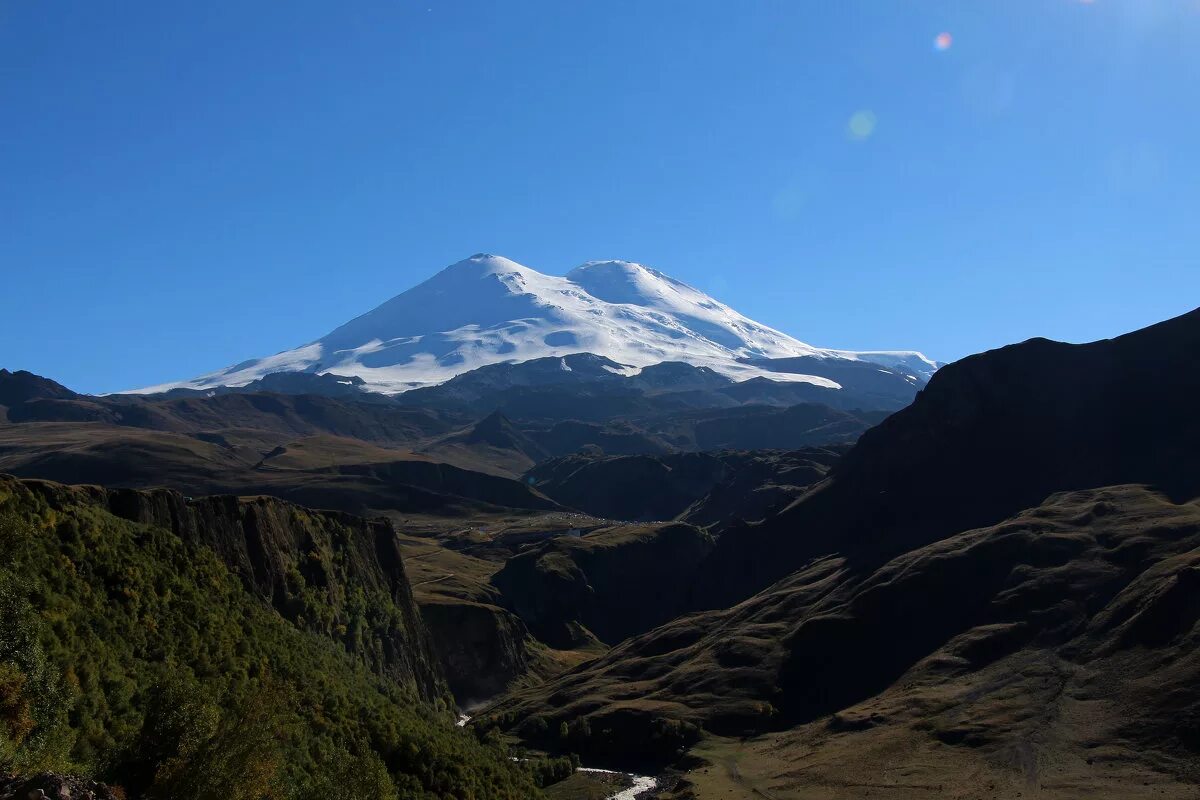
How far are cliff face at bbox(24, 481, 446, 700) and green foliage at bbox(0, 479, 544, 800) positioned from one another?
2045 mm

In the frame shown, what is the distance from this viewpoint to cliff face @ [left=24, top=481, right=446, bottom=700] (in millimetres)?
70938

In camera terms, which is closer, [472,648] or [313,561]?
[313,561]

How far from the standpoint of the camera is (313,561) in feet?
300

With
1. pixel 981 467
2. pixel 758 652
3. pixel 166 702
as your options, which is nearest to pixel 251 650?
pixel 166 702

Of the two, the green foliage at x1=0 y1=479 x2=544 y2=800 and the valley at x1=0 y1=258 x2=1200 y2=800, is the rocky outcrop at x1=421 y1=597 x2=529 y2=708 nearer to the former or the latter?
the valley at x1=0 y1=258 x2=1200 y2=800

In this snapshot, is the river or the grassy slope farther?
the river

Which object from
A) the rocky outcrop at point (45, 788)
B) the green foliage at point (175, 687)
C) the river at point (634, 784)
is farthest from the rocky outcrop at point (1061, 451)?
the rocky outcrop at point (45, 788)

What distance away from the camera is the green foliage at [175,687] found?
137 feet

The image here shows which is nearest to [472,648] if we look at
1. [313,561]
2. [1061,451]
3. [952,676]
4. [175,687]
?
[952,676]

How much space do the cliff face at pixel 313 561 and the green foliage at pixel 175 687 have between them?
2.04m

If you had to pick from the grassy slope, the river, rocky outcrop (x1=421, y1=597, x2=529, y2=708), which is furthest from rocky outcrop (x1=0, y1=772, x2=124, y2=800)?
rocky outcrop (x1=421, y1=597, x2=529, y2=708)

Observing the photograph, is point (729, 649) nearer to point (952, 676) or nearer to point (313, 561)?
point (952, 676)

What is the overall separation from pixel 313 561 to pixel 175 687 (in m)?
44.7

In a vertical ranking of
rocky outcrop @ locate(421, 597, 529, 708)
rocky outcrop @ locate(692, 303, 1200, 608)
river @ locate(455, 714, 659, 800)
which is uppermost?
rocky outcrop @ locate(692, 303, 1200, 608)
